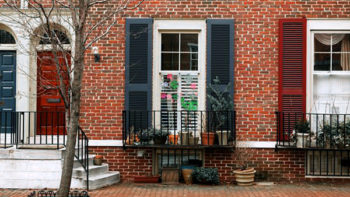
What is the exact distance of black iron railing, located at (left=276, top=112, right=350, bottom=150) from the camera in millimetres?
8547

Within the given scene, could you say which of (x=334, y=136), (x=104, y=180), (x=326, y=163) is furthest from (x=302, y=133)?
(x=104, y=180)

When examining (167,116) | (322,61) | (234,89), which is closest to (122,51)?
(167,116)

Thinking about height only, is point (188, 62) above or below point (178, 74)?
above

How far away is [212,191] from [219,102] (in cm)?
187

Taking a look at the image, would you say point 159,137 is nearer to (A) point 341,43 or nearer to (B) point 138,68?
(B) point 138,68

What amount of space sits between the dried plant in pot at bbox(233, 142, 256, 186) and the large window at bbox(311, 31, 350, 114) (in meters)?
1.81

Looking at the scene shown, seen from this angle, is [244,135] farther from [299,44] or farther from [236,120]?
[299,44]

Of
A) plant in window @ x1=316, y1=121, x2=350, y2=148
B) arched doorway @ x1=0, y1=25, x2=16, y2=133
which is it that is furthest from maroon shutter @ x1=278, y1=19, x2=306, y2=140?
arched doorway @ x1=0, y1=25, x2=16, y2=133

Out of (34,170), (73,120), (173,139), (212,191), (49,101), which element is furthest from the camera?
(49,101)

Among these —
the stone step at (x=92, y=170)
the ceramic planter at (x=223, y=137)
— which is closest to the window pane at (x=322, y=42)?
the ceramic planter at (x=223, y=137)

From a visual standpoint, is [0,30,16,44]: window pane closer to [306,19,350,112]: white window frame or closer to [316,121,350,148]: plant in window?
[306,19,350,112]: white window frame

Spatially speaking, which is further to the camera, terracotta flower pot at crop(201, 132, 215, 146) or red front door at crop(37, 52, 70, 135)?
red front door at crop(37, 52, 70, 135)

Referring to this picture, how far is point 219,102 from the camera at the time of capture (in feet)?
29.5

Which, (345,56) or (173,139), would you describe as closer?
(173,139)
